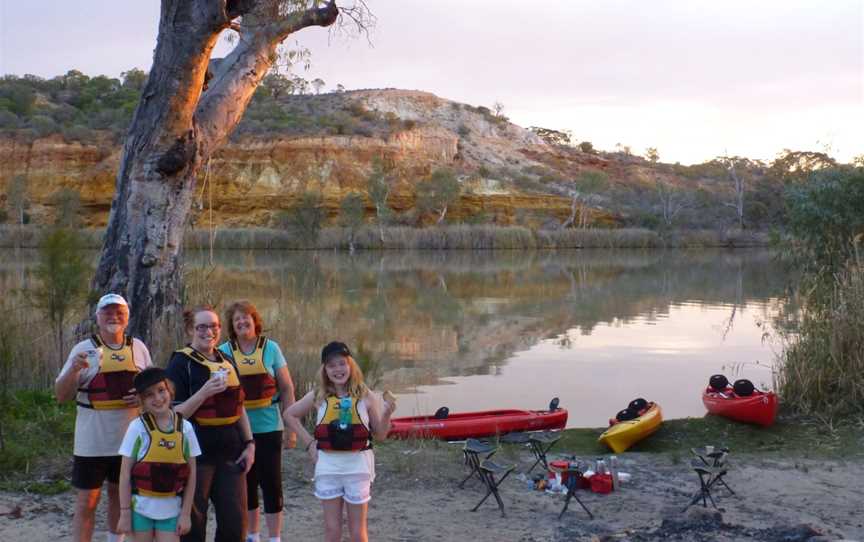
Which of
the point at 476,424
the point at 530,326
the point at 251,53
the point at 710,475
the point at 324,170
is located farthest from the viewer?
the point at 324,170

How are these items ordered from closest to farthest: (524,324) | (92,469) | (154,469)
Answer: (154,469) → (92,469) → (524,324)

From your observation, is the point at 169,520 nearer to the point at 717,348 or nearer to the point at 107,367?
the point at 107,367

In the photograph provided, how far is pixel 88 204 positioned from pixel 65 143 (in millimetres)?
4708

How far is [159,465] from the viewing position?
12.5 feet

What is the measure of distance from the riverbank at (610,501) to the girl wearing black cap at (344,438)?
103 centimetres

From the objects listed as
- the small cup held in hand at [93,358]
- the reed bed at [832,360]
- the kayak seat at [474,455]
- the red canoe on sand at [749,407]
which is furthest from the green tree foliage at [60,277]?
the reed bed at [832,360]

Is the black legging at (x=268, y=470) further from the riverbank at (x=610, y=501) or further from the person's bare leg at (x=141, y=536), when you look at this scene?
the person's bare leg at (x=141, y=536)

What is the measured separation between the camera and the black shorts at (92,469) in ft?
14.4

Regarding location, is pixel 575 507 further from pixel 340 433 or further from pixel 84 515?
pixel 84 515

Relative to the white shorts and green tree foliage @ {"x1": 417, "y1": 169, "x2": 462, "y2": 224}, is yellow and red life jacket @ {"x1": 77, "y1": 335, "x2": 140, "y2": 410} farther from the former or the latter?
green tree foliage @ {"x1": 417, "y1": 169, "x2": 462, "y2": 224}

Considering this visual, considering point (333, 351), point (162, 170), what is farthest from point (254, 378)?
point (162, 170)

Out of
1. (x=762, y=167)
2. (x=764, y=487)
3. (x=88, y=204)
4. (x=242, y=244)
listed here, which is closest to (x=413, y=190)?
(x=242, y=244)

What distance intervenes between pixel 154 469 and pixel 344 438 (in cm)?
90

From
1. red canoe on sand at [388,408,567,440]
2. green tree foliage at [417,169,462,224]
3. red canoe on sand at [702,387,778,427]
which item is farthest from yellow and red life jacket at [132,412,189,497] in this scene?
green tree foliage at [417,169,462,224]
